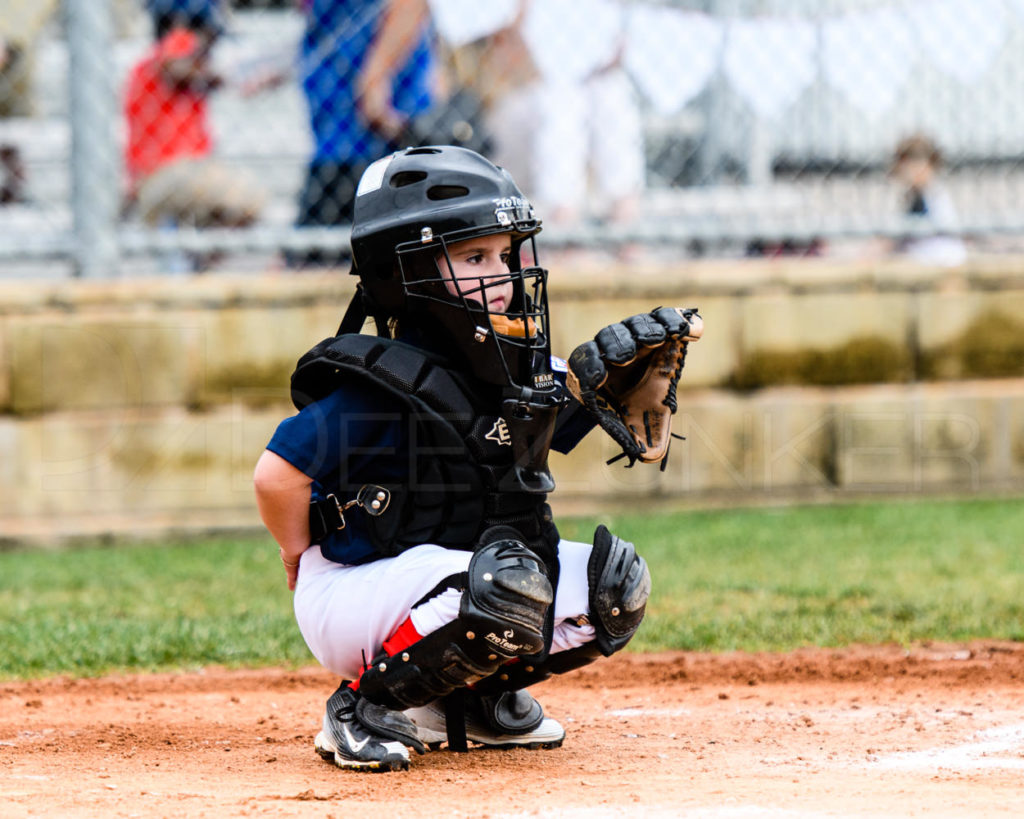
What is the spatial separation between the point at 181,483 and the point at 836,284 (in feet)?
11.1

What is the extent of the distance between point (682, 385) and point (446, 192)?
3920 mm

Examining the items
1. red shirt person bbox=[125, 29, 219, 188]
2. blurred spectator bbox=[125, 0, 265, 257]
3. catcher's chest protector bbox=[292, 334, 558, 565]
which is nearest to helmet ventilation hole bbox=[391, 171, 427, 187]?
catcher's chest protector bbox=[292, 334, 558, 565]

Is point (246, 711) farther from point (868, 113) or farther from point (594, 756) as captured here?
point (868, 113)

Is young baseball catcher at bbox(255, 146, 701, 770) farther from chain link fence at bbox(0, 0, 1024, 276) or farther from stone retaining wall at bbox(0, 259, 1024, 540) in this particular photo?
chain link fence at bbox(0, 0, 1024, 276)

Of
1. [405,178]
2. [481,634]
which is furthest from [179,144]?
[481,634]

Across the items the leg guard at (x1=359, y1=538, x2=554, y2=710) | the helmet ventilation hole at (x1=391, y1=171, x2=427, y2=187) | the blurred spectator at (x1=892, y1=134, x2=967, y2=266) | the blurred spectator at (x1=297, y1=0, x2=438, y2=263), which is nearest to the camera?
the leg guard at (x1=359, y1=538, x2=554, y2=710)

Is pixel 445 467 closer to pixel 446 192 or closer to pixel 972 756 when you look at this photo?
pixel 446 192

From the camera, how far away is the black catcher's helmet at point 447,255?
10.4 feet

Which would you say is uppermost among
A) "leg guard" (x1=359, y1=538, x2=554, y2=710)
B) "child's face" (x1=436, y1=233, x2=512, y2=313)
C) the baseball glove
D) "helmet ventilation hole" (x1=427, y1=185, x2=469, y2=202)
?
"helmet ventilation hole" (x1=427, y1=185, x2=469, y2=202)

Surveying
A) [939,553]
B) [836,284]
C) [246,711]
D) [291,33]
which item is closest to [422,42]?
[291,33]

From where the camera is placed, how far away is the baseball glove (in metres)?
3.03

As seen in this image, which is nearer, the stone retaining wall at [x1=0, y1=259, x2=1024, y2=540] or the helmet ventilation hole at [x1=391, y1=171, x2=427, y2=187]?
Result: the helmet ventilation hole at [x1=391, y1=171, x2=427, y2=187]

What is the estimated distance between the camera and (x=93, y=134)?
270 inches

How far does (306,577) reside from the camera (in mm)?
3281
